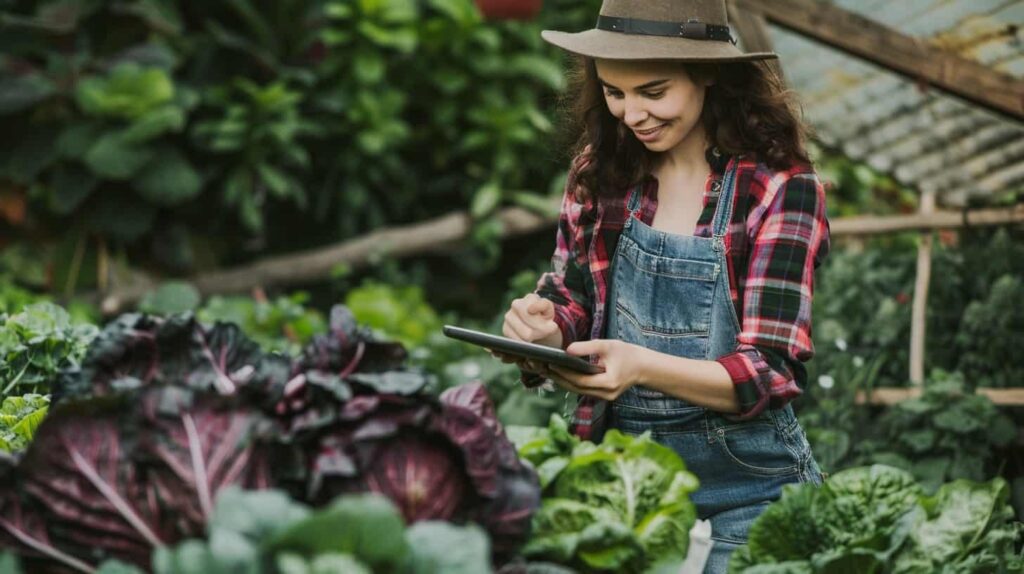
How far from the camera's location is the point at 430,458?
1447mm

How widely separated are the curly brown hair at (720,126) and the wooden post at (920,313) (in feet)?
6.76

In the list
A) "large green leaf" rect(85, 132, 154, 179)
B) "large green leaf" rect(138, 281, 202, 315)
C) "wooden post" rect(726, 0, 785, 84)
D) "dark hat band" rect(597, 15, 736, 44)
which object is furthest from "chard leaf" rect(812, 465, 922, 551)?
"large green leaf" rect(85, 132, 154, 179)

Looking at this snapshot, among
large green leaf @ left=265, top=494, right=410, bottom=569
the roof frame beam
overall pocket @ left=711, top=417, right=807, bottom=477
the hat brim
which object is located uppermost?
the roof frame beam

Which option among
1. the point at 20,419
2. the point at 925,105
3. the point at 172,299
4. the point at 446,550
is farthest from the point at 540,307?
the point at 172,299

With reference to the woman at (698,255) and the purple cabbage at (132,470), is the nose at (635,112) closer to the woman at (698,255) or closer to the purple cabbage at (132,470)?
the woman at (698,255)

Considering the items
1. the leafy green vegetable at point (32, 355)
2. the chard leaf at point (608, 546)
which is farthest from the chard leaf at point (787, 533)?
the leafy green vegetable at point (32, 355)

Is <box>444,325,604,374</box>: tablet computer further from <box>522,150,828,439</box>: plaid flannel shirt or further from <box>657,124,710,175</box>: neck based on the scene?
<box>657,124,710,175</box>: neck

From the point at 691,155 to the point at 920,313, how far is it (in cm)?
222

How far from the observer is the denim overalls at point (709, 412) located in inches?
90.0

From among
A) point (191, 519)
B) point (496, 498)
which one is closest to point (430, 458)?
point (496, 498)

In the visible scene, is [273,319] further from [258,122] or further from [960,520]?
[960,520]

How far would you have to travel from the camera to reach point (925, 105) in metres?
4.58

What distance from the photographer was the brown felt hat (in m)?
2.16

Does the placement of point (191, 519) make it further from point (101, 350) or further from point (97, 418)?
point (101, 350)
